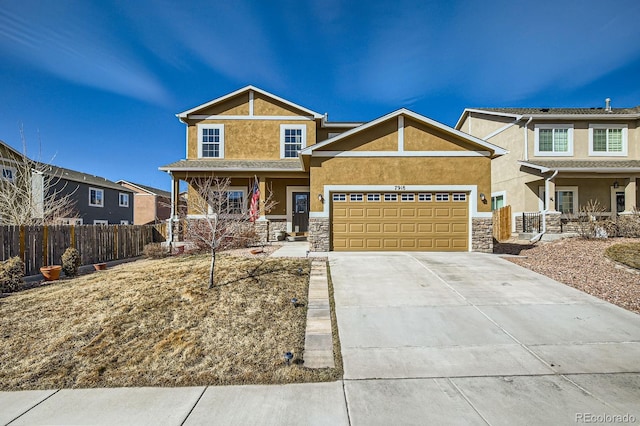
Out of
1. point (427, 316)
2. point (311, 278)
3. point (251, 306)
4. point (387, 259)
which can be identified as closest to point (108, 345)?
point (251, 306)

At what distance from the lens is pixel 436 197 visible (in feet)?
38.2

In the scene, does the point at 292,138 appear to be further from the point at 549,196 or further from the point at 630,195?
the point at 630,195

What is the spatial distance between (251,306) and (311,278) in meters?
2.23

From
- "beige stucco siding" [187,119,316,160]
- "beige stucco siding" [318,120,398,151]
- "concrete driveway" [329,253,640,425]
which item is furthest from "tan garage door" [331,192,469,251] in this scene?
"beige stucco siding" [187,119,316,160]

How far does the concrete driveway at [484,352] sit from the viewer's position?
328 centimetres

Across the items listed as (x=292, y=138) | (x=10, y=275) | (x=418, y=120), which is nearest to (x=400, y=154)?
(x=418, y=120)

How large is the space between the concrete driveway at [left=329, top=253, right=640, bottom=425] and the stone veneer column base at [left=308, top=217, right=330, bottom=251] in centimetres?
365

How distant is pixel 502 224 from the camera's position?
54.1 ft

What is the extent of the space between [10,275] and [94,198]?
22344 mm

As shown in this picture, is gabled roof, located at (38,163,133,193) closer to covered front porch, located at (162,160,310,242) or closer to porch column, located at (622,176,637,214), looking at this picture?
covered front porch, located at (162,160,310,242)

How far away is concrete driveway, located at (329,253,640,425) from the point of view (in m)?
3.28

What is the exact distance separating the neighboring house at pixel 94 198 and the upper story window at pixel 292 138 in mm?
17149

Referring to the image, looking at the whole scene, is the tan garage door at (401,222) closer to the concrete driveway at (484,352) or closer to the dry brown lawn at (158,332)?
the concrete driveway at (484,352)

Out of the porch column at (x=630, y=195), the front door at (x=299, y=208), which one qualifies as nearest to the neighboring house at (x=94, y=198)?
the front door at (x=299, y=208)
